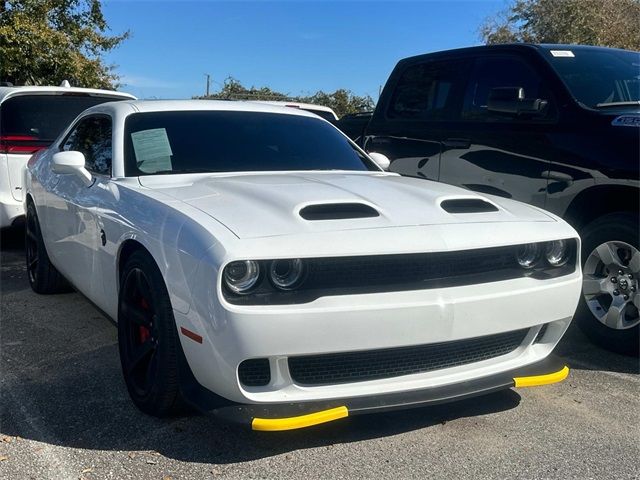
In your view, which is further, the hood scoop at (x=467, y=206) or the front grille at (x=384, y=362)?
the hood scoop at (x=467, y=206)

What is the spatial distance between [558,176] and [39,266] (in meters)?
3.94

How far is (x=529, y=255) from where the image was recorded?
330 cm

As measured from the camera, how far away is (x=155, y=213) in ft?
10.3

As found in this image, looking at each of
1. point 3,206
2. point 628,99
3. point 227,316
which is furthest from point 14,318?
point 628,99

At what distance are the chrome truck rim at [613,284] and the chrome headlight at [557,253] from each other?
37.0 inches

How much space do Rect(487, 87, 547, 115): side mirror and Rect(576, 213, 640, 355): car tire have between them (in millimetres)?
906

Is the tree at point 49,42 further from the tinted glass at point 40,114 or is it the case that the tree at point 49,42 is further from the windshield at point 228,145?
the windshield at point 228,145

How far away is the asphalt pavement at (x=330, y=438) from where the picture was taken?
284 centimetres

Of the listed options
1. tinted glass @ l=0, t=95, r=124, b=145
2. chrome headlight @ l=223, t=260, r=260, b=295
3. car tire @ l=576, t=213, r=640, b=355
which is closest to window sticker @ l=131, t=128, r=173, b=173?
chrome headlight @ l=223, t=260, r=260, b=295

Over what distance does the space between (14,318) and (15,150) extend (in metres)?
2.36

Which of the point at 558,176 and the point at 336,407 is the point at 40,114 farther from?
the point at 336,407

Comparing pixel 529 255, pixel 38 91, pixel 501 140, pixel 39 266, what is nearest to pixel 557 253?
pixel 529 255

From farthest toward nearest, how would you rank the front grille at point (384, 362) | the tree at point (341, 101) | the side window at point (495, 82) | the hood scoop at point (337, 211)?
the tree at point (341, 101)
the side window at point (495, 82)
the hood scoop at point (337, 211)
the front grille at point (384, 362)

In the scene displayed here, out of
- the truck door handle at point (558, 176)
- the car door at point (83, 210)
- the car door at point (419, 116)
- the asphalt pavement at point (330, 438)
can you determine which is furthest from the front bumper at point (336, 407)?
the car door at point (419, 116)
